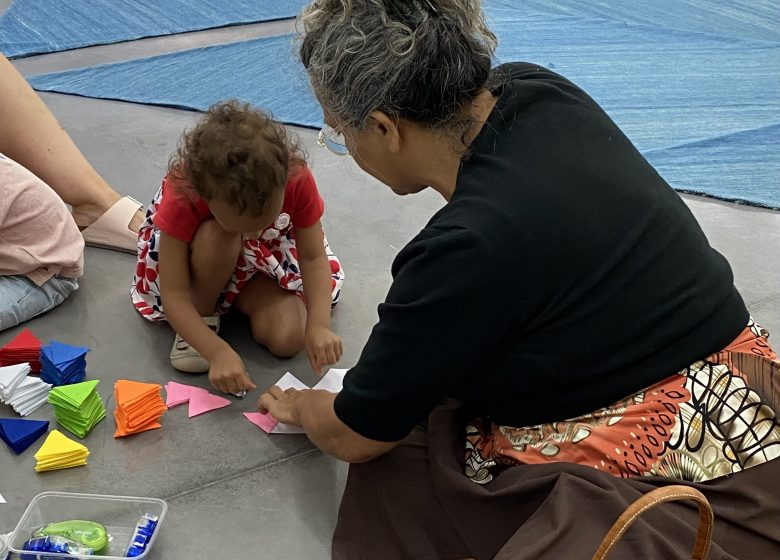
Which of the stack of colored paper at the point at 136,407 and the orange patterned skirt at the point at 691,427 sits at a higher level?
the orange patterned skirt at the point at 691,427

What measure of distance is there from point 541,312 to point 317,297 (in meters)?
0.87

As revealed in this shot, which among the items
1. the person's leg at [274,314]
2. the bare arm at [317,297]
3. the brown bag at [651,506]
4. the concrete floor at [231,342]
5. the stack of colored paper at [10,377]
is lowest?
the concrete floor at [231,342]

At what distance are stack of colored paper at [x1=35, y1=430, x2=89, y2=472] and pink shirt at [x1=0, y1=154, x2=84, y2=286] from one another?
571mm

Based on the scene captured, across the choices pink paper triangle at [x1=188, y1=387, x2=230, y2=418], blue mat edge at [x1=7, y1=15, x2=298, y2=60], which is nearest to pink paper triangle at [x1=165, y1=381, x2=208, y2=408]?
pink paper triangle at [x1=188, y1=387, x2=230, y2=418]

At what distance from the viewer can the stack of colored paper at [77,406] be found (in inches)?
77.2

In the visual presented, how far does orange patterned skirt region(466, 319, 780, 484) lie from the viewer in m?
1.49

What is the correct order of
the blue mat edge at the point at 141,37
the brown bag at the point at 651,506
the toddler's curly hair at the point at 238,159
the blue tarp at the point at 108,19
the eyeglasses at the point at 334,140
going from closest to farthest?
the brown bag at the point at 651,506
the eyeglasses at the point at 334,140
the toddler's curly hair at the point at 238,159
the blue mat edge at the point at 141,37
the blue tarp at the point at 108,19

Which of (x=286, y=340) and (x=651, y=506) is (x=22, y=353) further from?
(x=651, y=506)

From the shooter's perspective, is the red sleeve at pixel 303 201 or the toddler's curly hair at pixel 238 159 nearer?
the toddler's curly hair at pixel 238 159

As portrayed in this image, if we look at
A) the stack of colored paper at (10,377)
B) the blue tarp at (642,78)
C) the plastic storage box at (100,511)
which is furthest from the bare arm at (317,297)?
the blue tarp at (642,78)

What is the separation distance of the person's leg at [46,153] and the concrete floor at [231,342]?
0.15 meters

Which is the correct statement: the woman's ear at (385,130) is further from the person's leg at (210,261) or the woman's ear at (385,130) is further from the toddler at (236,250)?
the person's leg at (210,261)

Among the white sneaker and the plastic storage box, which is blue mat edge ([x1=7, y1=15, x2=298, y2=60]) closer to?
the white sneaker

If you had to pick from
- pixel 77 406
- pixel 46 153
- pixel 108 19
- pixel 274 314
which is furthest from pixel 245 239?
pixel 108 19
